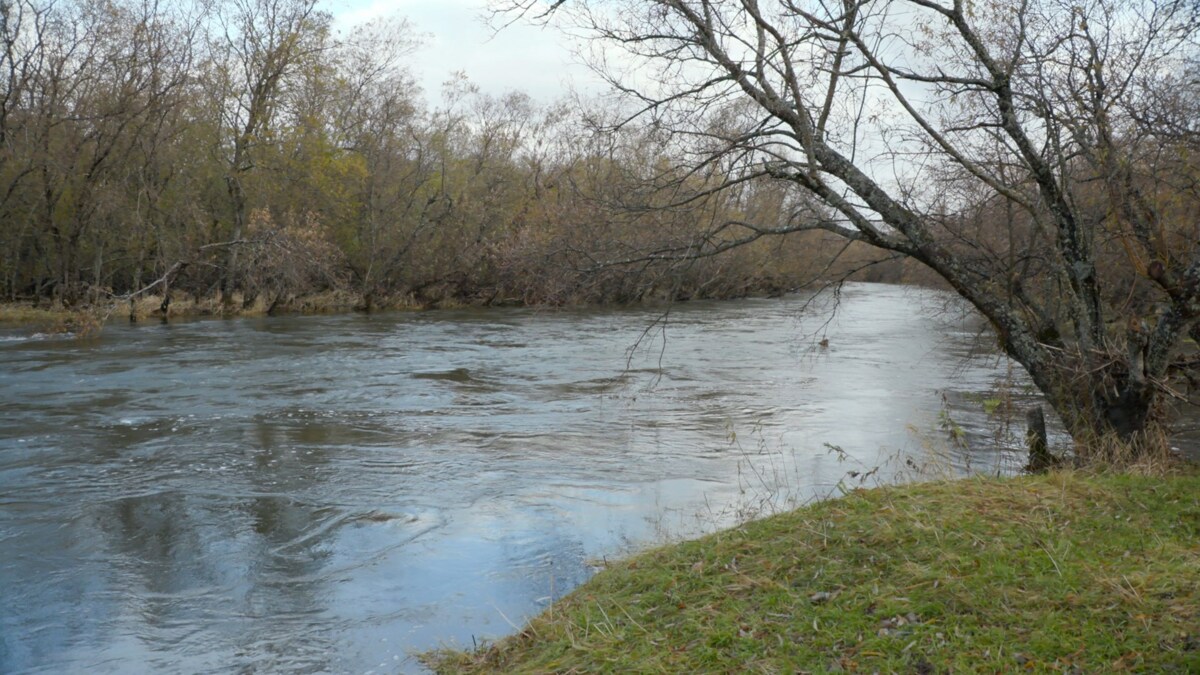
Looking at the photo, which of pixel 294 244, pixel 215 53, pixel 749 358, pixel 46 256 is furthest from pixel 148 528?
pixel 215 53

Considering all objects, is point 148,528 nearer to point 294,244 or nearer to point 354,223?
point 294,244

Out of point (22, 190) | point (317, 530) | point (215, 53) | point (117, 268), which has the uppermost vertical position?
point (215, 53)

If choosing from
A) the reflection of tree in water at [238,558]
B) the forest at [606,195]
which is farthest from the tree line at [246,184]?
the reflection of tree in water at [238,558]

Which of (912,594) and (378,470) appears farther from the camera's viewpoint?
(378,470)

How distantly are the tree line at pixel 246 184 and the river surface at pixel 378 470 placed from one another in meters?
6.82

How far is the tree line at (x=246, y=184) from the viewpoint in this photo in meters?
32.2

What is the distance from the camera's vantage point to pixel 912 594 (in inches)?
189

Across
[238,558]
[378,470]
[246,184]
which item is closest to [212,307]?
[246,184]

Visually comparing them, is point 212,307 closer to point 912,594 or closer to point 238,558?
point 238,558

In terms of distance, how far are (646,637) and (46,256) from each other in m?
35.0

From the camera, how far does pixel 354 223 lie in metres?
41.5

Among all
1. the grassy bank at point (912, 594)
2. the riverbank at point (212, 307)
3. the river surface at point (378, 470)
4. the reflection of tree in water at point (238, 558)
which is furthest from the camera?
the riverbank at point (212, 307)

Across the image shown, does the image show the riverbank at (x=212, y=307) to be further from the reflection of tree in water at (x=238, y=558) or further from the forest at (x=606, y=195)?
the reflection of tree in water at (x=238, y=558)

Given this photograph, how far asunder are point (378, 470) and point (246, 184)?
2887cm
